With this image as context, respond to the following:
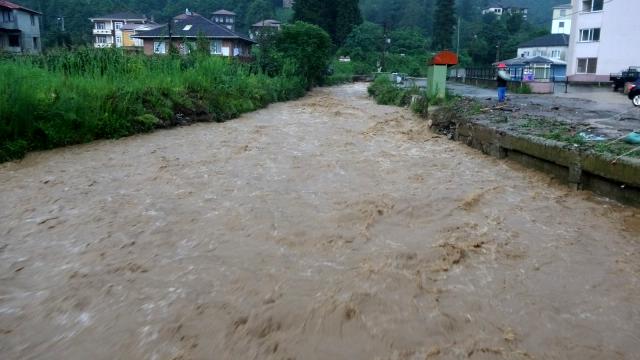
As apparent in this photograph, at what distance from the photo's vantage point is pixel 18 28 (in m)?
→ 42.8

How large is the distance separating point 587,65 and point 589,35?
2.00 metres

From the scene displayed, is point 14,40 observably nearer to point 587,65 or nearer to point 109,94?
point 109,94

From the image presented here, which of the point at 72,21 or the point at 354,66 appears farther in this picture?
the point at 72,21

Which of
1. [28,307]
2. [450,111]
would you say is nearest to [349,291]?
[28,307]

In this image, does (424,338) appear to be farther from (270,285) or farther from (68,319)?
(68,319)

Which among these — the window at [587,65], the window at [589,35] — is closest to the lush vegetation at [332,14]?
the window at [589,35]

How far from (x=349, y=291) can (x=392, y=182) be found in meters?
3.88

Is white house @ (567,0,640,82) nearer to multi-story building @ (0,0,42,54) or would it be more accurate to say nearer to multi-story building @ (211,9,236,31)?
multi-story building @ (0,0,42,54)

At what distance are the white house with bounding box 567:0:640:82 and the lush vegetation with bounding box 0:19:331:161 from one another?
2381cm

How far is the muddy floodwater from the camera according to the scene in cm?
369

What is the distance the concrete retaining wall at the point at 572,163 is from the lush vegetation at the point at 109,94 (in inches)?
322

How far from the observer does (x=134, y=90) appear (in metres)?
12.7

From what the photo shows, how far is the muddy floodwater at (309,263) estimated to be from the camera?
3.69 metres

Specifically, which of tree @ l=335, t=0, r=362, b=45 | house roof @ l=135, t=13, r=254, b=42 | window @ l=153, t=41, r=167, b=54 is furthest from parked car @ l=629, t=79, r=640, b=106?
tree @ l=335, t=0, r=362, b=45
